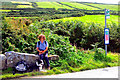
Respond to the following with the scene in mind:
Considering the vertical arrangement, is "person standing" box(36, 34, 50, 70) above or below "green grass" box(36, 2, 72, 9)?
below

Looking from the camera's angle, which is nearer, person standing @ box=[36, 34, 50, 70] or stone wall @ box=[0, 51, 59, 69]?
stone wall @ box=[0, 51, 59, 69]

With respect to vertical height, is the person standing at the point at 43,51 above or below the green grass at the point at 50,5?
below

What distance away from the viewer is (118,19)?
1128 centimetres

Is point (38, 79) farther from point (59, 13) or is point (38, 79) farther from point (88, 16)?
point (88, 16)

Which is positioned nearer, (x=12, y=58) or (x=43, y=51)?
(x=12, y=58)

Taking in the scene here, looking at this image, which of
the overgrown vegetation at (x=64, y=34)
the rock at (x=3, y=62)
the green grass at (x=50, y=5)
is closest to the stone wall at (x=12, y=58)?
the rock at (x=3, y=62)

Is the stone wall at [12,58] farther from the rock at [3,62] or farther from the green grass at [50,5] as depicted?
the green grass at [50,5]

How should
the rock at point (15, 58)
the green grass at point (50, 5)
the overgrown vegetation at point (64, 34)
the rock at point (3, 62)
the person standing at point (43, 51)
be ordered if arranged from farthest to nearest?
the green grass at point (50, 5)
the overgrown vegetation at point (64, 34)
the person standing at point (43, 51)
the rock at point (15, 58)
the rock at point (3, 62)

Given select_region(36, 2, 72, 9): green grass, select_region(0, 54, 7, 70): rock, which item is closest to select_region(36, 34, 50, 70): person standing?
select_region(0, 54, 7, 70): rock

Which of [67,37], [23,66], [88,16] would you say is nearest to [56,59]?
[23,66]

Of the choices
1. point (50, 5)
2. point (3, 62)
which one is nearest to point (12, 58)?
point (3, 62)

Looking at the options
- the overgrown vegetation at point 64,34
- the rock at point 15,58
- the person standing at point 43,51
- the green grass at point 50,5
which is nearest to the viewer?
the rock at point 15,58

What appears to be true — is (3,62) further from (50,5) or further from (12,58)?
(50,5)

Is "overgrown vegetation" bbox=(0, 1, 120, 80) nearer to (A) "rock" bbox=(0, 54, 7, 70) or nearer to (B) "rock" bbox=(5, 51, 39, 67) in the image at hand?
(A) "rock" bbox=(0, 54, 7, 70)
